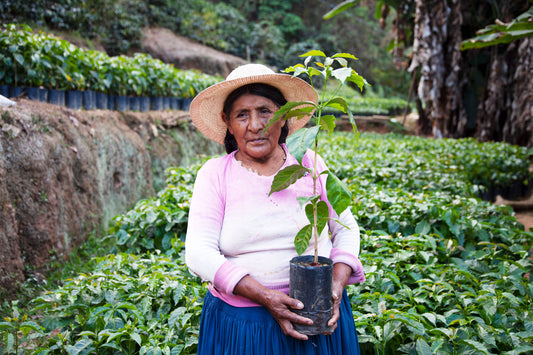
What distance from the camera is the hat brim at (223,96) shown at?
1.55 meters

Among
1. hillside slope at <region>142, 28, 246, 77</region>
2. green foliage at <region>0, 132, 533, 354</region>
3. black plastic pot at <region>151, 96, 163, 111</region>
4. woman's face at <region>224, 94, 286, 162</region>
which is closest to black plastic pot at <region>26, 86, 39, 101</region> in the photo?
green foliage at <region>0, 132, 533, 354</region>

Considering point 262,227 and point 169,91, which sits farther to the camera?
point 169,91

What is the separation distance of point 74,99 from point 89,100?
1.55ft

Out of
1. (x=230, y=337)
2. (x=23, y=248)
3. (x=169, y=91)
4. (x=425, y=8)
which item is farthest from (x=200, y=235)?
(x=425, y=8)

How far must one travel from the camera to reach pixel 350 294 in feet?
A: 7.32

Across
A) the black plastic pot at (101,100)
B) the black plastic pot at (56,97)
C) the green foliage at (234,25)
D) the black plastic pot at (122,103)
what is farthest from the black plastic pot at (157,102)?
the green foliage at (234,25)

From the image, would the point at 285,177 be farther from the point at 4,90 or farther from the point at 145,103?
the point at 145,103

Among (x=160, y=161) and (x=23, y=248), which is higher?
(x=160, y=161)

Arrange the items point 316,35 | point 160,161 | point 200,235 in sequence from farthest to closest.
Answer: point 316,35
point 160,161
point 200,235

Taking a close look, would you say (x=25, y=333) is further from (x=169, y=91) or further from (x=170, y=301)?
(x=169, y=91)

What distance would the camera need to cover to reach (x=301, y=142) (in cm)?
128

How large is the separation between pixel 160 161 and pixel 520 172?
6.42m

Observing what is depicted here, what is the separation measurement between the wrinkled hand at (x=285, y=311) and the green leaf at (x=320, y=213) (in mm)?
252

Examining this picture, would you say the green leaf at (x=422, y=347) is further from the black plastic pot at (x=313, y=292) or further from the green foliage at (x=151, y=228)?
the green foliage at (x=151, y=228)
